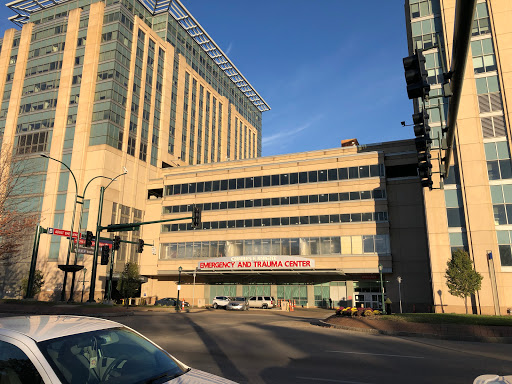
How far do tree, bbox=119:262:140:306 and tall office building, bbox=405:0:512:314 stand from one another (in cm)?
3903

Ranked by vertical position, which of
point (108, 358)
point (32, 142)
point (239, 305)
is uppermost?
point (32, 142)

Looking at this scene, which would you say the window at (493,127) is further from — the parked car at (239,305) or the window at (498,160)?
the parked car at (239,305)

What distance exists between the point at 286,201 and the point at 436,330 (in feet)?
109

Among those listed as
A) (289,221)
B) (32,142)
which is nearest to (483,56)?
(289,221)

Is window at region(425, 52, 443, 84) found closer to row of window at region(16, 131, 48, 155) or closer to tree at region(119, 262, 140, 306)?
tree at region(119, 262, 140, 306)

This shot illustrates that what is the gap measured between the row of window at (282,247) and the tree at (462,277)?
9542 millimetres

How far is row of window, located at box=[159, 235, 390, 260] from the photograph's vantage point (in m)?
45.0

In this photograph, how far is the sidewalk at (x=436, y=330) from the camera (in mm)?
17203

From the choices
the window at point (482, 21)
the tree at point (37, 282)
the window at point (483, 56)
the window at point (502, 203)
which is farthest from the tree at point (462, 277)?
the tree at point (37, 282)

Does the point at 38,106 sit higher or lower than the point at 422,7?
lower

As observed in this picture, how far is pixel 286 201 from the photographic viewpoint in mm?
50531

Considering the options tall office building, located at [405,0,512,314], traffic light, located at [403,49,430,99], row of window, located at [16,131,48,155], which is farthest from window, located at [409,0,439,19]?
row of window, located at [16,131,48,155]

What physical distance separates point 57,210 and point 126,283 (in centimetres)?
1530

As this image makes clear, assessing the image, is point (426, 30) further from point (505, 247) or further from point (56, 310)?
point (56, 310)
